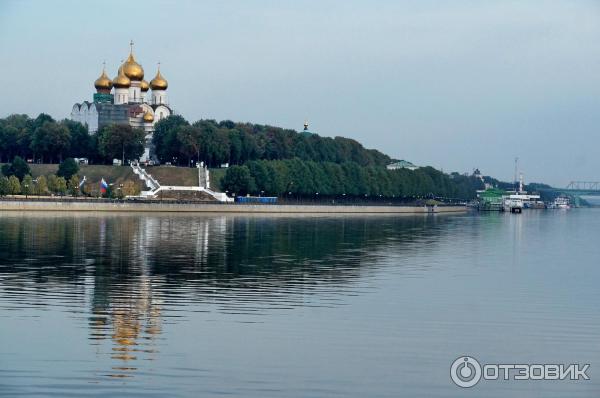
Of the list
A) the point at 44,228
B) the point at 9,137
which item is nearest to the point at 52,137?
the point at 9,137

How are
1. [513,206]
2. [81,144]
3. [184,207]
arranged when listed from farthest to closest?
[513,206], [81,144], [184,207]

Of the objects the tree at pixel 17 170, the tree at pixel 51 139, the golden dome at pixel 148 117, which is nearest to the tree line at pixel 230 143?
the golden dome at pixel 148 117

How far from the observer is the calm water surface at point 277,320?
15.0m

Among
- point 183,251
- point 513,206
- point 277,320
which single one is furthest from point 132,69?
point 277,320

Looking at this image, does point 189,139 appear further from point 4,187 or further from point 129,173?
point 4,187

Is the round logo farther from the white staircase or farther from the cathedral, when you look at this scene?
the cathedral

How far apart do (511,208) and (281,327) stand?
116 m

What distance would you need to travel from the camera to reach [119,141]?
305 feet

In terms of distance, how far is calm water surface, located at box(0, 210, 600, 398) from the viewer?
15023 mm

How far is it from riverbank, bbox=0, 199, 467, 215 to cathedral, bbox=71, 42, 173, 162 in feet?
65.8

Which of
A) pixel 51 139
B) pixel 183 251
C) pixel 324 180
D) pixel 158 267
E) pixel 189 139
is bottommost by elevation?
pixel 158 267

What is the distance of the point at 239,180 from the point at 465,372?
74.1m

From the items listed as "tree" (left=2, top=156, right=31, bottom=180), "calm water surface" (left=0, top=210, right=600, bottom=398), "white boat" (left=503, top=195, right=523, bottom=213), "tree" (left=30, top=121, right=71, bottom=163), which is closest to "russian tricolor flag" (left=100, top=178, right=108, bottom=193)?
"tree" (left=2, top=156, right=31, bottom=180)

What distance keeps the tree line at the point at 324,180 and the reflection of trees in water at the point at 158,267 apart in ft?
125
